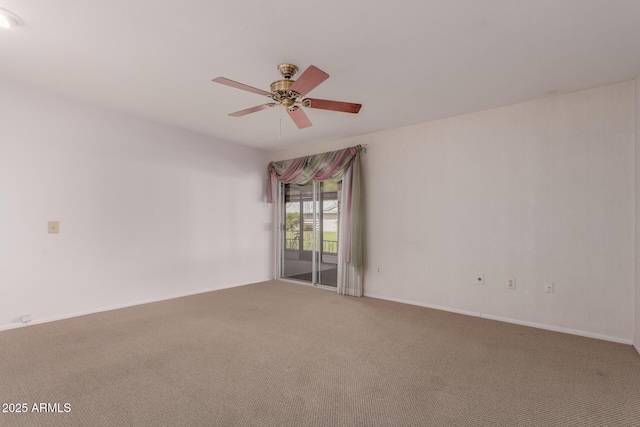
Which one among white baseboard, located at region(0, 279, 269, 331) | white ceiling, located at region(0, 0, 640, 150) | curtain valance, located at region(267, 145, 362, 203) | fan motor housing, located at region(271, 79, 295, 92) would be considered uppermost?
white ceiling, located at region(0, 0, 640, 150)

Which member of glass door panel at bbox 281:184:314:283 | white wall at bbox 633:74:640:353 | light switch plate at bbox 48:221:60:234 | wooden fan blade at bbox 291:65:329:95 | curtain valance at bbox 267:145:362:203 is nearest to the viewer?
wooden fan blade at bbox 291:65:329:95

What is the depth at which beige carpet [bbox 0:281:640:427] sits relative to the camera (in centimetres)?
178

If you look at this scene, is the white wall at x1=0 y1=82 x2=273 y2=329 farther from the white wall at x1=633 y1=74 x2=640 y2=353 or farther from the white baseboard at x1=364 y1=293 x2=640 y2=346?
the white wall at x1=633 y1=74 x2=640 y2=353

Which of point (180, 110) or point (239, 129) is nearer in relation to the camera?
point (180, 110)

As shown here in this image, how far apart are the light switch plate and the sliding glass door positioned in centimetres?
329

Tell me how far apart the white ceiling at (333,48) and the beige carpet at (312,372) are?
2408 mm

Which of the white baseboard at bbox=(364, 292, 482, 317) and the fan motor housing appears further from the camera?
the white baseboard at bbox=(364, 292, 482, 317)

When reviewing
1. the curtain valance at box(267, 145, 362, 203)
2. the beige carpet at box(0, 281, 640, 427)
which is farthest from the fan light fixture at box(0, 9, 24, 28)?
the curtain valance at box(267, 145, 362, 203)

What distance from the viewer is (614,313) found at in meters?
2.94

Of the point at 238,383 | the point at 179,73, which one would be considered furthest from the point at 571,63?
the point at 238,383

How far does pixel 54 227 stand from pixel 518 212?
16.6 ft

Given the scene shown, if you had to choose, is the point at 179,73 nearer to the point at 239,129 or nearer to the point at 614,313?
the point at 239,129

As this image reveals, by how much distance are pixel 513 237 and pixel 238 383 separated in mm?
3154

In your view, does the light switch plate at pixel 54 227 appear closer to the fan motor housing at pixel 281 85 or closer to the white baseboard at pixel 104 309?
the white baseboard at pixel 104 309
